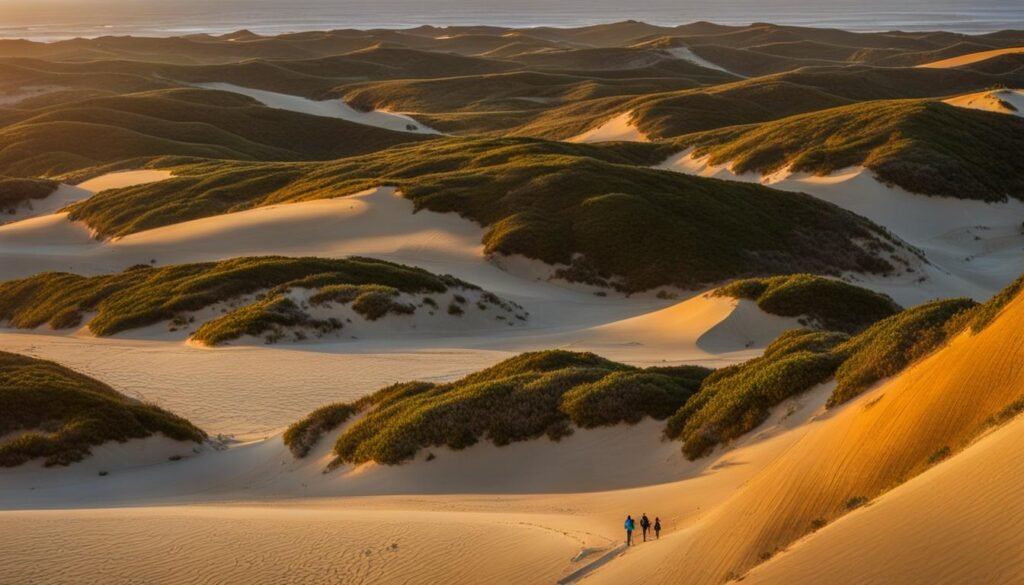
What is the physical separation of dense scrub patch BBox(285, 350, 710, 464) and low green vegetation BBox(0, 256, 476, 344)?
1399 cm

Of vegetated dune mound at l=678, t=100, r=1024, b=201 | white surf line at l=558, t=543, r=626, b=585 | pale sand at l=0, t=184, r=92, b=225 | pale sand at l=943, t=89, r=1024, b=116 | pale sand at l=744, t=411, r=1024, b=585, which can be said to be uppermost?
pale sand at l=943, t=89, r=1024, b=116

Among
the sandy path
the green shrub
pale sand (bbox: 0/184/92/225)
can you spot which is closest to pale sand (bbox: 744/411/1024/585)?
the sandy path

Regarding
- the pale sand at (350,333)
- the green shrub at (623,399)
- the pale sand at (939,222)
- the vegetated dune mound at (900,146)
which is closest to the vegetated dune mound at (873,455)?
the green shrub at (623,399)

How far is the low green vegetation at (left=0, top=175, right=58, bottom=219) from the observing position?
69000 millimetres

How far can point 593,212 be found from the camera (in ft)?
166

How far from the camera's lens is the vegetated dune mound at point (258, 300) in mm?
36375

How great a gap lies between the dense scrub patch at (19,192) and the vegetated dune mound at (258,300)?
87.1 ft

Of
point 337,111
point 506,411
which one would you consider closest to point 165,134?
point 337,111

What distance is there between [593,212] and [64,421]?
30.5m

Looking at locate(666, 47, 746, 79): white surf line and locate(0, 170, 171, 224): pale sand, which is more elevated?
locate(666, 47, 746, 79): white surf line

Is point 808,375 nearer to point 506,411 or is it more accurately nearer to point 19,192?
point 506,411

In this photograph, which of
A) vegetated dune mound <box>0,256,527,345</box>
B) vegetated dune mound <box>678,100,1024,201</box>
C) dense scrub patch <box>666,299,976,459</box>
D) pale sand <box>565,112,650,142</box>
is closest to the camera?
dense scrub patch <box>666,299,976,459</box>

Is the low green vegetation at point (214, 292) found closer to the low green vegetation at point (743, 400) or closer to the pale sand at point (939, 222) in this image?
the low green vegetation at point (743, 400)

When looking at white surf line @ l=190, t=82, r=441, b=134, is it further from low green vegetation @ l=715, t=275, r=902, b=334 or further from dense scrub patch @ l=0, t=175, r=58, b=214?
low green vegetation @ l=715, t=275, r=902, b=334
